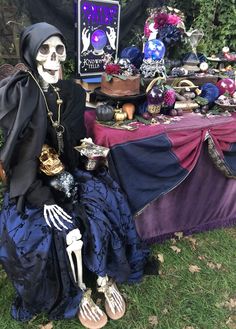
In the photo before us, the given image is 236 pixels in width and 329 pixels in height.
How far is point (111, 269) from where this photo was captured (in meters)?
1.89

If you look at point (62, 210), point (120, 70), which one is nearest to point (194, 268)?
point (62, 210)

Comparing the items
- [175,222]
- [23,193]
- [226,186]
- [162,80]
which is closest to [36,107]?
[23,193]

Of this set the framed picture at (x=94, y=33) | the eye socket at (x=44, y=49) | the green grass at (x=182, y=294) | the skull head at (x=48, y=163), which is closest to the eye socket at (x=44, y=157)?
the skull head at (x=48, y=163)

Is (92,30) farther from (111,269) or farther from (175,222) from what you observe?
(111,269)

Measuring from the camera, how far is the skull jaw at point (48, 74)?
5.29 feet

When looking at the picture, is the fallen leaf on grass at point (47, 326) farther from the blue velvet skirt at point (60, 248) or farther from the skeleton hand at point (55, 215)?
the skeleton hand at point (55, 215)

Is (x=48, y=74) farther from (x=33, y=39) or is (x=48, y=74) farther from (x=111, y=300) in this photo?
(x=111, y=300)

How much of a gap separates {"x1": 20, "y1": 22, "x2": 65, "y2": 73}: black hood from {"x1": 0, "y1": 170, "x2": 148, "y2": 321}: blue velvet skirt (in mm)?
729

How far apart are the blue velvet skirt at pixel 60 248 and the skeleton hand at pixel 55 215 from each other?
3cm

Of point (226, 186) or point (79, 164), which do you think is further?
point (226, 186)

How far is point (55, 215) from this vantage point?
1624mm

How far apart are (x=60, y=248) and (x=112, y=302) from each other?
56 cm

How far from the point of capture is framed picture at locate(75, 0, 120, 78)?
243cm

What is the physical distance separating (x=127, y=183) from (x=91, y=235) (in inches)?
18.8
